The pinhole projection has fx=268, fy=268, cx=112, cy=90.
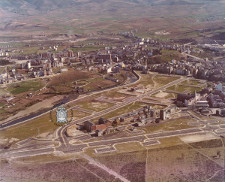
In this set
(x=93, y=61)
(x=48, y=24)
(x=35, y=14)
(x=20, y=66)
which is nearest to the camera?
(x=20, y=66)

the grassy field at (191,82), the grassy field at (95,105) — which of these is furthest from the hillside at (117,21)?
the grassy field at (95,105)

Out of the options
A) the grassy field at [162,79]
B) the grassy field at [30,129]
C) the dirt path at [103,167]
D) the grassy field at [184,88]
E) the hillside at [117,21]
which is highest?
the hillside at [117,21]

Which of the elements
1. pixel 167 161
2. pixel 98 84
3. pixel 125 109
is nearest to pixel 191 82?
pixel 98 84

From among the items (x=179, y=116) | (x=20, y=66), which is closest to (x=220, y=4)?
(x=20, y=66)

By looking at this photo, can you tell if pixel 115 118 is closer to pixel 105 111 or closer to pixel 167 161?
pixel 105 111

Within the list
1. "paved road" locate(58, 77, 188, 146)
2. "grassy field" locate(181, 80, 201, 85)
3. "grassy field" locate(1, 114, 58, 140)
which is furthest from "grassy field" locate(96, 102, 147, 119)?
"grassy field" locate(181, 80, 201, 85)

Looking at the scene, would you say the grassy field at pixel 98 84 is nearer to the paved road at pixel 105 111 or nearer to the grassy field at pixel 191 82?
the paved road at pixel 105 111

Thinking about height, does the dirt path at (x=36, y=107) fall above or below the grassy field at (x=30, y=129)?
above

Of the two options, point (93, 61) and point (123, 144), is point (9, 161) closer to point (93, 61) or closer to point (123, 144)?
point (123, 144)
